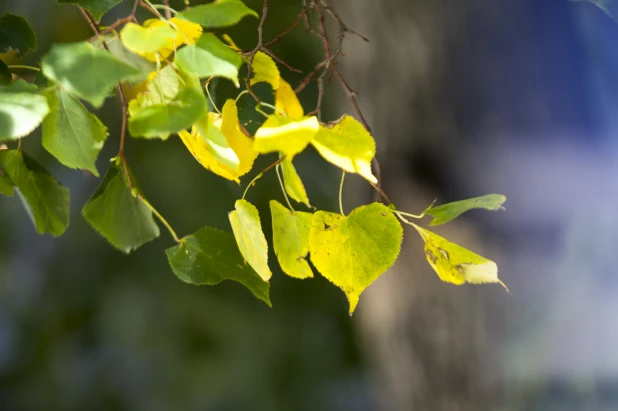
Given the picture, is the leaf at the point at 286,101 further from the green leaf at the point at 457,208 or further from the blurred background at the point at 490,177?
the blurred background at the point at 490,177

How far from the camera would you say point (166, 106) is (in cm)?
22

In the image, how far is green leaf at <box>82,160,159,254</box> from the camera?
11.7 inches

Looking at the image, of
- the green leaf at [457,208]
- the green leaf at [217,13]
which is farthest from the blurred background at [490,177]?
the green leaf at [217,13]

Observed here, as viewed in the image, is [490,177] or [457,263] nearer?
[457,263]

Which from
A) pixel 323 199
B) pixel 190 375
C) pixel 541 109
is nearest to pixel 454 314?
pixel 541 109

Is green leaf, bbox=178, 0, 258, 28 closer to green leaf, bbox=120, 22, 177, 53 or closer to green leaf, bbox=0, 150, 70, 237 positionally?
green leaf, bbox=120, 22, 177, 53

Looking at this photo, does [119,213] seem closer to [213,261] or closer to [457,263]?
[213,261]

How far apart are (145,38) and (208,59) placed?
1.0 inches

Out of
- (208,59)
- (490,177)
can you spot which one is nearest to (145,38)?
(208,59)

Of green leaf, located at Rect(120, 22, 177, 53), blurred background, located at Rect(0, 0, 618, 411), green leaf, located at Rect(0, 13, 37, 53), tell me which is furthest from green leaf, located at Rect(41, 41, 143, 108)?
blurred background, located at Rect(0, 0, 618, 411)

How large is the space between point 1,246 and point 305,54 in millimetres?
735

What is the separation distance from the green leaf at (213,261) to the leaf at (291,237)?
0.08ft

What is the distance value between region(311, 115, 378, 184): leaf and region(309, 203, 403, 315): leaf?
0.11ft

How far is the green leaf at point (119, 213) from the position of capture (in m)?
0.30
